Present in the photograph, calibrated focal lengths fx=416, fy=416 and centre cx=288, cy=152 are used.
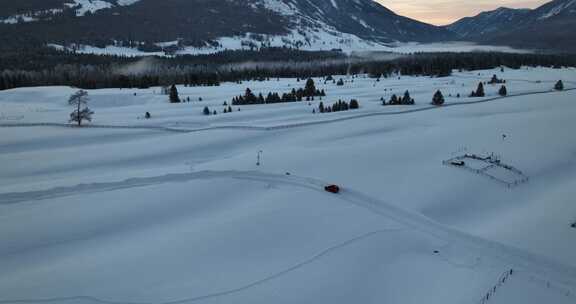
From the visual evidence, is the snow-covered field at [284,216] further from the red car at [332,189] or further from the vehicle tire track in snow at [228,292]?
the red car at [332,189]

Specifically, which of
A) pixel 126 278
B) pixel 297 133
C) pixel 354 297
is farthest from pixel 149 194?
pixel 297 133

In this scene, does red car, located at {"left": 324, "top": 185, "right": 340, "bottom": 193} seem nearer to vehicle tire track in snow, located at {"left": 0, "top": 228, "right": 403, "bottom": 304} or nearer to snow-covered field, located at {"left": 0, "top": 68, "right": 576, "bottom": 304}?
snow-covered field, located at {"left": 0, "top": 68, "right": 576, "bottom": 304}

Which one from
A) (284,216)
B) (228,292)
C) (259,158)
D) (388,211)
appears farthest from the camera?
(259,158)

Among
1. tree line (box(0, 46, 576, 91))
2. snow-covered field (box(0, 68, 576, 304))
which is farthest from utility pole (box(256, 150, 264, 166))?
tree line (box(0, 46, 576, 91))

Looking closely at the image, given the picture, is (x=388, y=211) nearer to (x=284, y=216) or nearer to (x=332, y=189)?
(x=332, y=189)

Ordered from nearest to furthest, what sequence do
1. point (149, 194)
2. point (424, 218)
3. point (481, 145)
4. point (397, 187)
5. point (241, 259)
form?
point (241, 259) → point (424, 218) → point (149, 194) → point (397, 187) → point (481, 145)

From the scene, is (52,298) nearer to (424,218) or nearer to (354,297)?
(354,297)

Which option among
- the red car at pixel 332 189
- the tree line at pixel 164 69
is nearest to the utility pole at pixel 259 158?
the red car at pixel 332 189

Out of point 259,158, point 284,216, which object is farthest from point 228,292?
point 259,158
